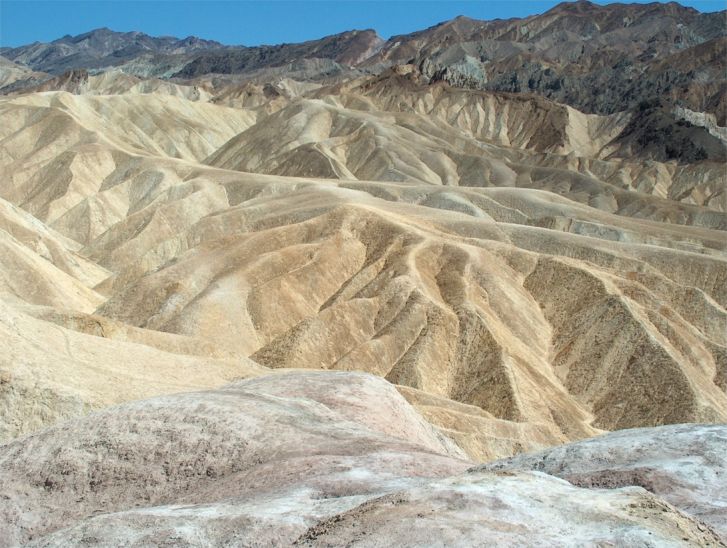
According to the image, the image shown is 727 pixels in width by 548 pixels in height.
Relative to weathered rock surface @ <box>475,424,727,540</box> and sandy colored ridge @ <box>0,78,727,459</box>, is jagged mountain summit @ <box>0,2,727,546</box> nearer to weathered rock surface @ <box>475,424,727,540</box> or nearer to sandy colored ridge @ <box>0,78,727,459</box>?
weathered rock surface @ <box>475,424,727,540</box>

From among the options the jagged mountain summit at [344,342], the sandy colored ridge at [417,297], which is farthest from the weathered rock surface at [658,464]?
the sandy colored ridge at [417,297]

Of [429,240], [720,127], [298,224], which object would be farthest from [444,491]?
[720,127]

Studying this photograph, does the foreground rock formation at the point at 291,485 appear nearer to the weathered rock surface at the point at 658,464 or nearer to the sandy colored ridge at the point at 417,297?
the weathered rock surface at the point at 658,464

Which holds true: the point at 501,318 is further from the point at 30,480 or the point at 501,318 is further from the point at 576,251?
the point at 30,480

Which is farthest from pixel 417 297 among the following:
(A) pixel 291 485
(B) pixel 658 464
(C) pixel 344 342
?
(A) pixel 291 485

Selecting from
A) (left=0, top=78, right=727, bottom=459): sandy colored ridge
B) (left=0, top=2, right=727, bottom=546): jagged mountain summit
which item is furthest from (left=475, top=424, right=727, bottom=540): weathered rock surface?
(left=0, top=78, right=727, bottom=459): sandy colored ridge

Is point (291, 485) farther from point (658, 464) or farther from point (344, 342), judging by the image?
point (344, 342)
